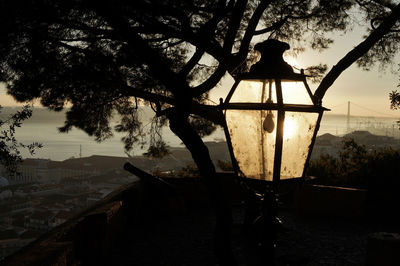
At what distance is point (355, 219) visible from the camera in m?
8.47

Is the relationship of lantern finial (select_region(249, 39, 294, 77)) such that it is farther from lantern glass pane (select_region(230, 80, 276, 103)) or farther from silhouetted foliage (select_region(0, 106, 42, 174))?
silhouetted foliage (select_region(0, 106, 42, 174))

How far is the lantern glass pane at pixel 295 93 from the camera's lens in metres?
2.02

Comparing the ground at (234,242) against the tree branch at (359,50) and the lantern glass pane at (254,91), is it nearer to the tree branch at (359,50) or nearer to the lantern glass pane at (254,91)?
the tree branch at (359,50)

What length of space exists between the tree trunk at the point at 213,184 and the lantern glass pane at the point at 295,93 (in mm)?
2948

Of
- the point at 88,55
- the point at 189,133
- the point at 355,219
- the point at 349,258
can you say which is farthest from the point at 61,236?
the point at 355,219

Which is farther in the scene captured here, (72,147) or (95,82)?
(72,147)

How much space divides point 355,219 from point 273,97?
24.6 feet

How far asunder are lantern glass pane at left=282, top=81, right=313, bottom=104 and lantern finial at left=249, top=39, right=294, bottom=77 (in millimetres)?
64

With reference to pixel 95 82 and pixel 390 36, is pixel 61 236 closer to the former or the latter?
pixel 95 82

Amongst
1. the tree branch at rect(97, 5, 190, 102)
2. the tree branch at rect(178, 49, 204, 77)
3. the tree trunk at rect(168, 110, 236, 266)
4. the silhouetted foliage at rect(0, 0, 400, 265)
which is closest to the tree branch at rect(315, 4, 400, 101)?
the silhouetted foliage at rect(0, 0, 400, 265)

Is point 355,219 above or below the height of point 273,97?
below

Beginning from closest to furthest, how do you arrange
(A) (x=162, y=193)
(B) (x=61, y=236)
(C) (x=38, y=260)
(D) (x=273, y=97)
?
(D) (x=273, y=97) < (C) (x=38, y=260) < (B) (x=61, y=236) < (A) (x=162, y=193)

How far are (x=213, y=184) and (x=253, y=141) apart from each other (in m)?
3.02

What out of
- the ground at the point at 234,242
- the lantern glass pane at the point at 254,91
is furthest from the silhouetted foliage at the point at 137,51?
the lantern glass pane at the point at 254,91
